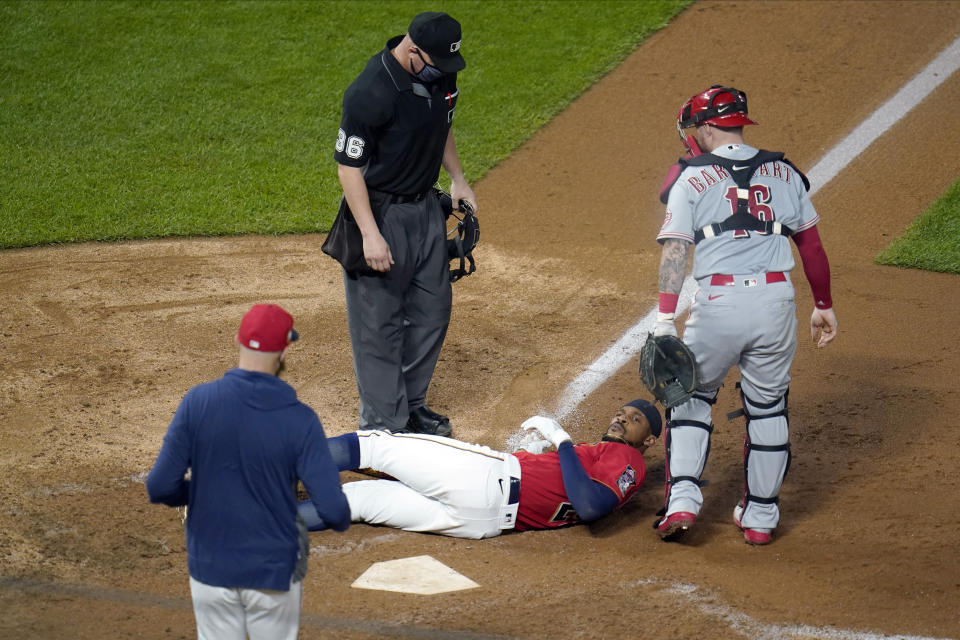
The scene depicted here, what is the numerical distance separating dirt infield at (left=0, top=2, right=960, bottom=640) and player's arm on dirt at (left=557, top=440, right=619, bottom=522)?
0.20m

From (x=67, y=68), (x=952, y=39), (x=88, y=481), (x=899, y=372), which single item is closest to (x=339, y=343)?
(x=88, y=481)

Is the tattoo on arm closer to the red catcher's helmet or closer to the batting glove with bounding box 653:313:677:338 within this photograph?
the batting glove with bounding box 653:313:677:338

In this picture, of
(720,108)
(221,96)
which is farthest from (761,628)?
(221,96)

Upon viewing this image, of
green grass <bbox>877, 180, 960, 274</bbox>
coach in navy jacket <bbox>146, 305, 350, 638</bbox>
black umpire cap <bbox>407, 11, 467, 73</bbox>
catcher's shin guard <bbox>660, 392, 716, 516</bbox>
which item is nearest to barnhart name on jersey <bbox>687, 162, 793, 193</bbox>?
catcher's shin guard <bbox>660, 392, 716, 516</bbox>

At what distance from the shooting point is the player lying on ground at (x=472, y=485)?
5.04 metres

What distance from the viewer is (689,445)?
16.5 ft

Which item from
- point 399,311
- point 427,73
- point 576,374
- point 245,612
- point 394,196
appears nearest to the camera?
point 245,612

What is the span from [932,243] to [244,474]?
20.5 feet

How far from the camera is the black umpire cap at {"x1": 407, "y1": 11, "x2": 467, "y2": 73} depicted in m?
5.15

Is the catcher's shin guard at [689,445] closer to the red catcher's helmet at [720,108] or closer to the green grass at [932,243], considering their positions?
the red catcher's helmet at [720,108]

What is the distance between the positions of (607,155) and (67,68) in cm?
558

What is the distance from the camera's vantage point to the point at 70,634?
13.9ft

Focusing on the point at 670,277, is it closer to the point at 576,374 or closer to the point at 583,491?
the point at 583,491

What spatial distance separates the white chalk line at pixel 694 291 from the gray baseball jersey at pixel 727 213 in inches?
55.3
